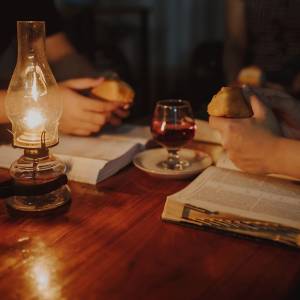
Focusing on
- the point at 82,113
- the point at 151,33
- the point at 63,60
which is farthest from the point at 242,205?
the point at 151,33

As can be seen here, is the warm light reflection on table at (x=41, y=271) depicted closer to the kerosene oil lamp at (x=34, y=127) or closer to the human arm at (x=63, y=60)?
the kerosene oil lamp at (x=34, y=127)

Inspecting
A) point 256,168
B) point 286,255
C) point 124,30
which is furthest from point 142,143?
point 124,30

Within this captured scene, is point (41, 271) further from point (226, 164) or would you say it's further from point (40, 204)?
point (226, 164)

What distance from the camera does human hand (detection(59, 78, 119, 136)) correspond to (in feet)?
4.12

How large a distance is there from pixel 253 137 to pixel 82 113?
501 millimetres

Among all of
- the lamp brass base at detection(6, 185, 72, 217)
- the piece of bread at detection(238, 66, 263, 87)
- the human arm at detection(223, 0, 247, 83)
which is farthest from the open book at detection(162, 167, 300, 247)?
the human arm at detection(223, 0, 247, 83)

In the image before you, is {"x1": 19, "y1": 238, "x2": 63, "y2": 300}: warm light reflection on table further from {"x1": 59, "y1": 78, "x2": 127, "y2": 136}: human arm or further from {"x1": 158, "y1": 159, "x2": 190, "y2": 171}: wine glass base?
{"x1": 59, "y1": 78, "x2": 127, "y2": 136}: human arm

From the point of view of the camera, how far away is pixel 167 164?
109cm

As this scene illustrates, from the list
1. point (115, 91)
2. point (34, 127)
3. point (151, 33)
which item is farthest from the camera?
point (151, 33)

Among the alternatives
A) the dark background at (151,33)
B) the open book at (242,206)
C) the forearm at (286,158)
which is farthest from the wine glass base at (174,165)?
the dark background at (151,33)

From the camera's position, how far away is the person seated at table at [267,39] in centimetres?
241

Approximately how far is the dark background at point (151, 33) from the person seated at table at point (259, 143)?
8.82 feet

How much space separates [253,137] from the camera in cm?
96

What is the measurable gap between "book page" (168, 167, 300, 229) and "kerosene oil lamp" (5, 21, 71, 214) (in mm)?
238
